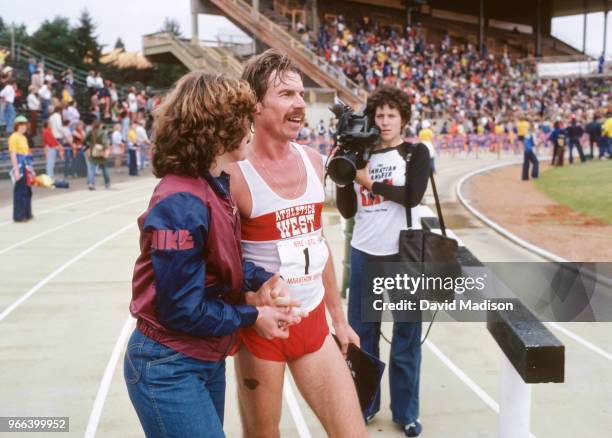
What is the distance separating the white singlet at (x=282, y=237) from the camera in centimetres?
243

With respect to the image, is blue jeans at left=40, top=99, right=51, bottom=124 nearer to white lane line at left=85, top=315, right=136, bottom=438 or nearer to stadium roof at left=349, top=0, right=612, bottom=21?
white lane line at left=85, top=315, right=136, bottom=438

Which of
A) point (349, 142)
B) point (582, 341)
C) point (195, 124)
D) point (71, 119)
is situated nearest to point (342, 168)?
point (349, 142)

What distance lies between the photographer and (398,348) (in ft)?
11.5

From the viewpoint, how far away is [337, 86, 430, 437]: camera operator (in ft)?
11.4

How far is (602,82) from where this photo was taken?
46.3 metres

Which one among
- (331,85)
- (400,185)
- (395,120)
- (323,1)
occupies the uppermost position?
(323,1)

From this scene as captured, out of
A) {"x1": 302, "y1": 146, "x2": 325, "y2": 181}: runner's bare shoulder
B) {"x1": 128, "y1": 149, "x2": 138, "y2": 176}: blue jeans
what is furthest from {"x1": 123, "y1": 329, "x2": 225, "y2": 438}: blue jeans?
{"x1": 128, "y1": 149, "x2": 138, "y2": 176}: blue jeans

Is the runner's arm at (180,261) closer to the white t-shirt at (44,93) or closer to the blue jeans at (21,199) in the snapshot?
the blue jeans at (21,199)

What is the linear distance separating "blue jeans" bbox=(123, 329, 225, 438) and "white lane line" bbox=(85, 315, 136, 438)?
6.33 ft

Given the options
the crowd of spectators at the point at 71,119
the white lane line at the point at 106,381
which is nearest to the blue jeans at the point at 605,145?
the crowd of spectators at the point at 71,119

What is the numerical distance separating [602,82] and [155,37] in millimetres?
32617

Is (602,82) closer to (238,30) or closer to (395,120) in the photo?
(238,30)

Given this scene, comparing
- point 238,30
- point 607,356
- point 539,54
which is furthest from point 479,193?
point 539,54

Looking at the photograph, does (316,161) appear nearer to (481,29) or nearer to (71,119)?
(71,119)
